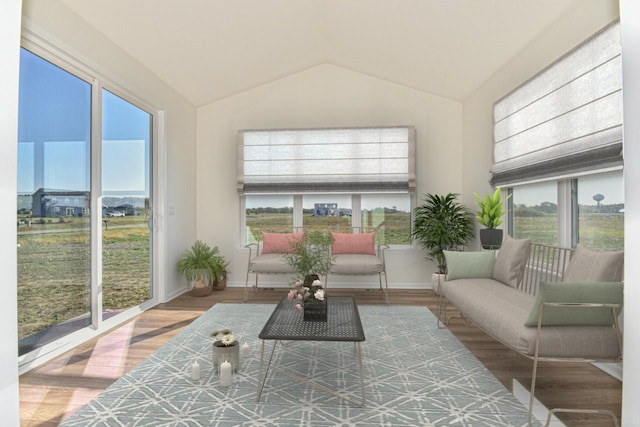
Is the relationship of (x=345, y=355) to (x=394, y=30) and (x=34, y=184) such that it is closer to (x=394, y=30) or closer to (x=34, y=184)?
(x=34, y=184)

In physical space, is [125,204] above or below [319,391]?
above

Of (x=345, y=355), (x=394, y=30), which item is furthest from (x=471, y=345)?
(x=394, y=30)

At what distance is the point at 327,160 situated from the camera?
5320mm

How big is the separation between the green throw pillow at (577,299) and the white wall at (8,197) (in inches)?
90.8

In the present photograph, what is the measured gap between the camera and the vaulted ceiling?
326 cm

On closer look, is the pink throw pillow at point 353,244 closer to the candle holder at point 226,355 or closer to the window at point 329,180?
the window at point 329,180

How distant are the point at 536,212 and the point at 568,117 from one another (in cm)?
113

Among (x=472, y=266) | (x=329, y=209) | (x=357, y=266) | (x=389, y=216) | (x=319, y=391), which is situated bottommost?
(x=319, y=391)

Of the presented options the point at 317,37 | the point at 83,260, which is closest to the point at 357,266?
the point at 83,260

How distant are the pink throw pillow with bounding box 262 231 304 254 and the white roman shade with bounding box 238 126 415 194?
2.27 ft

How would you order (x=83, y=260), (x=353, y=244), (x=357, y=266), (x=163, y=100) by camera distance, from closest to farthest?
(x=83, y=260) → (x=357, y=266) → (x=163, y=100) → (x=353, y=244)

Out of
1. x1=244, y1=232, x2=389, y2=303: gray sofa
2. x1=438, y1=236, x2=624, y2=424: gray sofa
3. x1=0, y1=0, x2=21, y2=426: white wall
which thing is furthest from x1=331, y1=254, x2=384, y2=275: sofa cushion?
x1=0, y1=0, x2=21, y2=426: white wall

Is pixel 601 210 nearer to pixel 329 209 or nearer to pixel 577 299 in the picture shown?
pixel 577 299

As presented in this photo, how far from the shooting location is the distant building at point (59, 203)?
2748 millimetres
